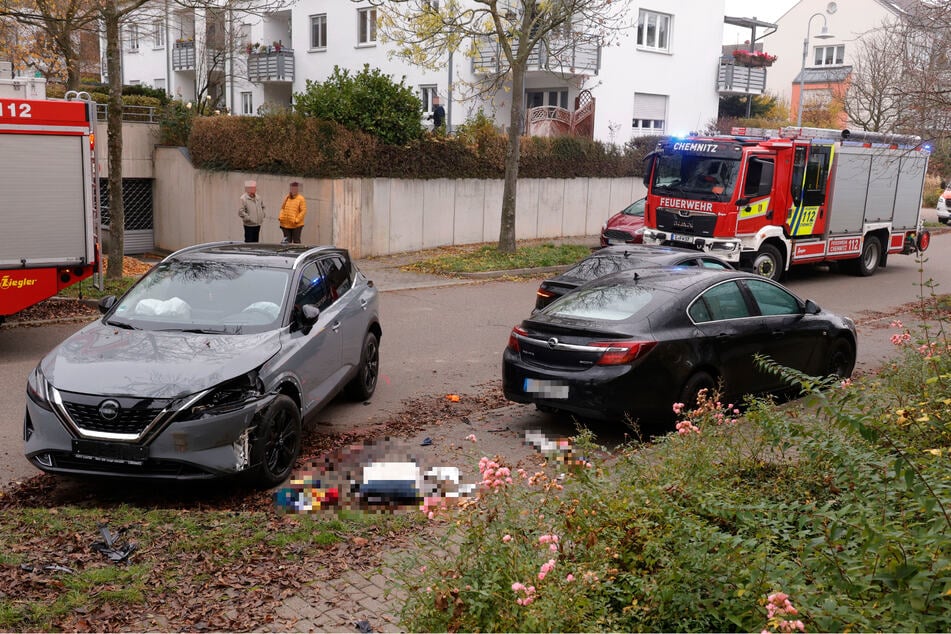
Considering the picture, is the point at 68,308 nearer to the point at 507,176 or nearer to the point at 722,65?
the point at 507,176

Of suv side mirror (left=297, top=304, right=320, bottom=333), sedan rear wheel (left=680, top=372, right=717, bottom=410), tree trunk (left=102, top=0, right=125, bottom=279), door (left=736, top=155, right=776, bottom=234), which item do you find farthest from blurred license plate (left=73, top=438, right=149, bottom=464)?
door (left=736, top=155, right=776, bottom=234)

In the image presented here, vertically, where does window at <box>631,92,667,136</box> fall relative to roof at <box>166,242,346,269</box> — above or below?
above

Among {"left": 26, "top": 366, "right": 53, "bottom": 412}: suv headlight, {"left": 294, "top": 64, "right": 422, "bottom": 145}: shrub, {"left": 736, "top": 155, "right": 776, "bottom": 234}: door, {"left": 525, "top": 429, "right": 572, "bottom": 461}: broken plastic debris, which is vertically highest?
{"left": 294, "top": 64, "right": 422, "bottom": 145}: shrub

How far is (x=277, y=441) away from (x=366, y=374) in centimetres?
268

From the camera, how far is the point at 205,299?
24.9 ft

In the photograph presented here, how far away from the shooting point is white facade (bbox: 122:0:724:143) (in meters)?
33.4

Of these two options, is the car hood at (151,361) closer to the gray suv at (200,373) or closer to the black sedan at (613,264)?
the gray suv at (200,373)

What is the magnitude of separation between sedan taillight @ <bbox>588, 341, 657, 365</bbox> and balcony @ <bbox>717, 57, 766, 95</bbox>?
32.3 metres

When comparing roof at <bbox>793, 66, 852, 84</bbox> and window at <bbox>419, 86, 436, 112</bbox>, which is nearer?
window at <bbox>419, 86, 436, 112</bbox>

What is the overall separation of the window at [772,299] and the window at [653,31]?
1068 inches

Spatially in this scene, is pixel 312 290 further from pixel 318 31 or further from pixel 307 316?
pixel 318 31

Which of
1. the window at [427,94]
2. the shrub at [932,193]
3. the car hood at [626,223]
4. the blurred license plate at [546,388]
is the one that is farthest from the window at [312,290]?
the shrub at [932,193]

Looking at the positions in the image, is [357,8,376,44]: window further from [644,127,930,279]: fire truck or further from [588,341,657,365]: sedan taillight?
[588,341,657,365]: sedan taillight

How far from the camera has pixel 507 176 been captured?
20109 millimetres
